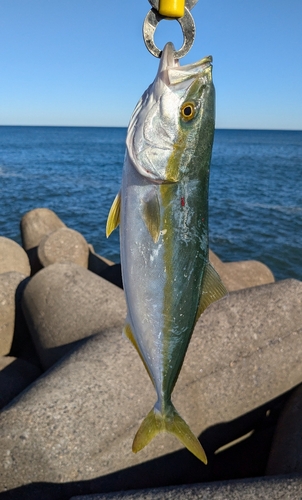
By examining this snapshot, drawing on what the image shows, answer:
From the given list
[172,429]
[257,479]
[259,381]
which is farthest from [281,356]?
[172,429]

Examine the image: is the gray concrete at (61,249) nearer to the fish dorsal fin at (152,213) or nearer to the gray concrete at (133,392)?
the gray concrete at (133,392)

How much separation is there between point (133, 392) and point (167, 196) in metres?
2.54

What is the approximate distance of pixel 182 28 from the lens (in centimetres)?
217

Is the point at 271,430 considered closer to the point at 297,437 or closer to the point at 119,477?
the point at 297,437

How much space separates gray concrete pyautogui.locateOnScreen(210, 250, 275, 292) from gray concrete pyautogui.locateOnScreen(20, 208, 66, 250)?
17.0ft

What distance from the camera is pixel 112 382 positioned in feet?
13.7

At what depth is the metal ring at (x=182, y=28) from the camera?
7.07 ft

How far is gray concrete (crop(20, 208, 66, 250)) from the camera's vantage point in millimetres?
11471

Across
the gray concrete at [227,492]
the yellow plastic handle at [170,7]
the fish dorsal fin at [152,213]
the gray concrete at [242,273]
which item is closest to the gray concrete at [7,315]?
the gray concrete at [227,492]

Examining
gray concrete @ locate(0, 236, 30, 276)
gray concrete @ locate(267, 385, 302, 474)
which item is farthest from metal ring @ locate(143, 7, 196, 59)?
gray concrete @ locate(0, 236, 30, 276)

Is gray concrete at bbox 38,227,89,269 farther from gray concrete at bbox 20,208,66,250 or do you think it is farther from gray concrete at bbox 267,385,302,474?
gray concrete at bbox 267,385,302,474

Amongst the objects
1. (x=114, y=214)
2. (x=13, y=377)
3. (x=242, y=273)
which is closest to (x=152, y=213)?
(x=114, y=214)

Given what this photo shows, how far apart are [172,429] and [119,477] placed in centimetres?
149

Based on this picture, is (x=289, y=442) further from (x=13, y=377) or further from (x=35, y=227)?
(x=35, y=227)
